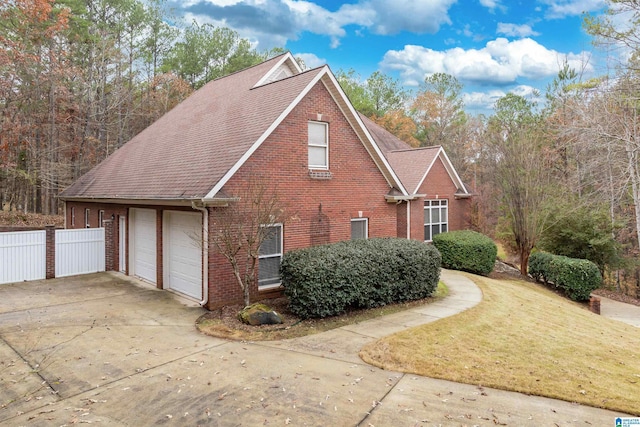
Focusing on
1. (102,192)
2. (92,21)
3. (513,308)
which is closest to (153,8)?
(92,21)

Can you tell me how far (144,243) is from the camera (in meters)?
13.3

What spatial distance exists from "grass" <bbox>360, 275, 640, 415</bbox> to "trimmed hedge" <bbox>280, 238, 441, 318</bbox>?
65.2 inches

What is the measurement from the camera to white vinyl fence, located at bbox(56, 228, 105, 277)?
45.2 feet

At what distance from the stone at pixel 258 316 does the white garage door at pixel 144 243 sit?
16.1 ft

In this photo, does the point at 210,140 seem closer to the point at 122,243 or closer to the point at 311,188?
the point at 311,188

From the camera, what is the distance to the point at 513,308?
11516 millimetres

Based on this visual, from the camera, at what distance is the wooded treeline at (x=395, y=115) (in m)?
18.9

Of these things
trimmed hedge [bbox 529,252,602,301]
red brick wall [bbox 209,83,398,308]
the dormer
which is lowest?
trimmed hedge [bbox 529,252,602,301]

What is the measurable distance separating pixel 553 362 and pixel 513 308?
4.46 meters

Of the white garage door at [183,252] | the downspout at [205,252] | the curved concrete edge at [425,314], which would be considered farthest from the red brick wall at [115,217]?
the curved concrete edge at [425,314]

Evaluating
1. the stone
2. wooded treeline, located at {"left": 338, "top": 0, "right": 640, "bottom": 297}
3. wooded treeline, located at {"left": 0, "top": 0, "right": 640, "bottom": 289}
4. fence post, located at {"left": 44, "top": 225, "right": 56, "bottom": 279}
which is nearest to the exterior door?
fence post, located at {"left": 44, "top": 225, "right": 56, "bottom": 279}

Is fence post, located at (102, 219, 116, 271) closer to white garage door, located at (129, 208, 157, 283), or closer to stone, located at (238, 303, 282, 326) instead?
white garage door, located at (129, 208, 157, 283)

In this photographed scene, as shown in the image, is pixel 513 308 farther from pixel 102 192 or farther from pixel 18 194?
pixel 18 194

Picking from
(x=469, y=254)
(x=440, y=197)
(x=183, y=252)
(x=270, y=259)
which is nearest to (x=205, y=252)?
(x=183, y=252)
